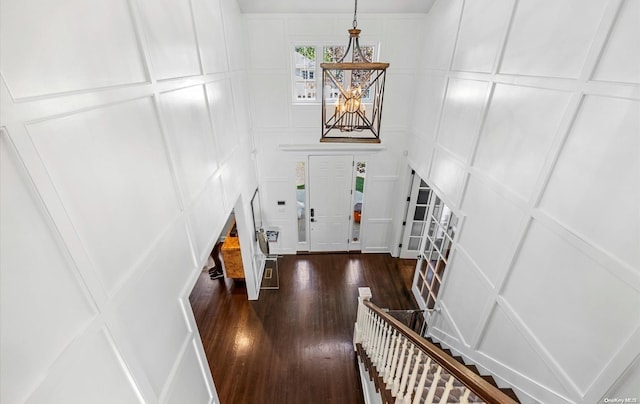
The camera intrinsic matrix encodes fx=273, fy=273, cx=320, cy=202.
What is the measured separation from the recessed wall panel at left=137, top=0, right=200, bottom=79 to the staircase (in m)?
2.43

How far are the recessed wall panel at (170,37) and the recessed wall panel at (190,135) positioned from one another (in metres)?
0.16

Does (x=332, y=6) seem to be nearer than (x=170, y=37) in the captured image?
No

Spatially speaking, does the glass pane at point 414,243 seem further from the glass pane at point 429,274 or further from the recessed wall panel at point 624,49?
the recessed wall panel at point 624,49

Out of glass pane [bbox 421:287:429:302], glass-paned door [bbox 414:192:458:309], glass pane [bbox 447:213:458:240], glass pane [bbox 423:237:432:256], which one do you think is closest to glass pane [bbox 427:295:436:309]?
glass-paned door [bbox 414:192:458:309]

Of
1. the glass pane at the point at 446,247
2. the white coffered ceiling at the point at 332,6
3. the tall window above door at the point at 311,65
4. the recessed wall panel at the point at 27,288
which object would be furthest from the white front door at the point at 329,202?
the recessed wall panel at the point at 27,288

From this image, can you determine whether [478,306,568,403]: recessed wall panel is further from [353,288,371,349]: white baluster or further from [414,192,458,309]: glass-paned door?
[353,288,371,349]: white baluster

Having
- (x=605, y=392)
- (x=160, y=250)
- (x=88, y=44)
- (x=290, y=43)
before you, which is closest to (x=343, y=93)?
(x=88, y=44)

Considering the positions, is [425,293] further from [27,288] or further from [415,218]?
[27,288]

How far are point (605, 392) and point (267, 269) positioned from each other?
468 cm

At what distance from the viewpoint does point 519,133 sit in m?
2.27

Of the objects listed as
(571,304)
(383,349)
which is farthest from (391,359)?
(571,304)

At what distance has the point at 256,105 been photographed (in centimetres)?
468

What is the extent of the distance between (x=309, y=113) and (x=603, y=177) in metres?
3.93

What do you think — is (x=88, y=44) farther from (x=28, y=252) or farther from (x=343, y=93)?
(x=343, y=93)
